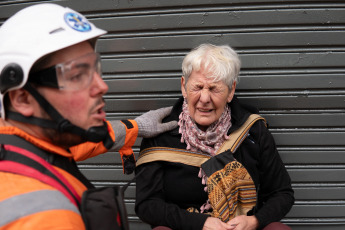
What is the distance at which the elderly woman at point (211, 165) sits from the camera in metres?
2.48

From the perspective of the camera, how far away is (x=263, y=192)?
2768mm

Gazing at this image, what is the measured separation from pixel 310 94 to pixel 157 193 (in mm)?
1805

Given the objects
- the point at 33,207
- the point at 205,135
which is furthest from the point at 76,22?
the point at 205,135

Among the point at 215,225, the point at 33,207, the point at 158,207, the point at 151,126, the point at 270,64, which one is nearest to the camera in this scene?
the point at 33,207

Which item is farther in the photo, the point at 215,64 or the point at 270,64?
the point at 270,64

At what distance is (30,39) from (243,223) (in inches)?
79.1

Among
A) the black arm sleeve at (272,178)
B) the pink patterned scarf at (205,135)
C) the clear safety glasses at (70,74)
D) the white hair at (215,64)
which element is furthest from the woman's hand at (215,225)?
the clear safety glasses at (70,74)

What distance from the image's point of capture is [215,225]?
2.38 meters

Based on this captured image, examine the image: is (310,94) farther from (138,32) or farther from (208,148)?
(138,32)

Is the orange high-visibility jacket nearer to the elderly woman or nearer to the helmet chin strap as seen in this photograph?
the helmet chin strap

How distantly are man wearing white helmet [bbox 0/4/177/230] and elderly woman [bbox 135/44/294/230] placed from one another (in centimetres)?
107

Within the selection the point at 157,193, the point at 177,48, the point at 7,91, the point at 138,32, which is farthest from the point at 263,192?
the point at 7,91

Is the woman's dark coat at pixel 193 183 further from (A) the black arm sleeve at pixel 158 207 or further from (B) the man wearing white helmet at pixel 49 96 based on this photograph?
(B) the man wearing white helmet at pixel 49 96

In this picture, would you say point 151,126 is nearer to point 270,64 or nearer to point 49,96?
point 49,96
